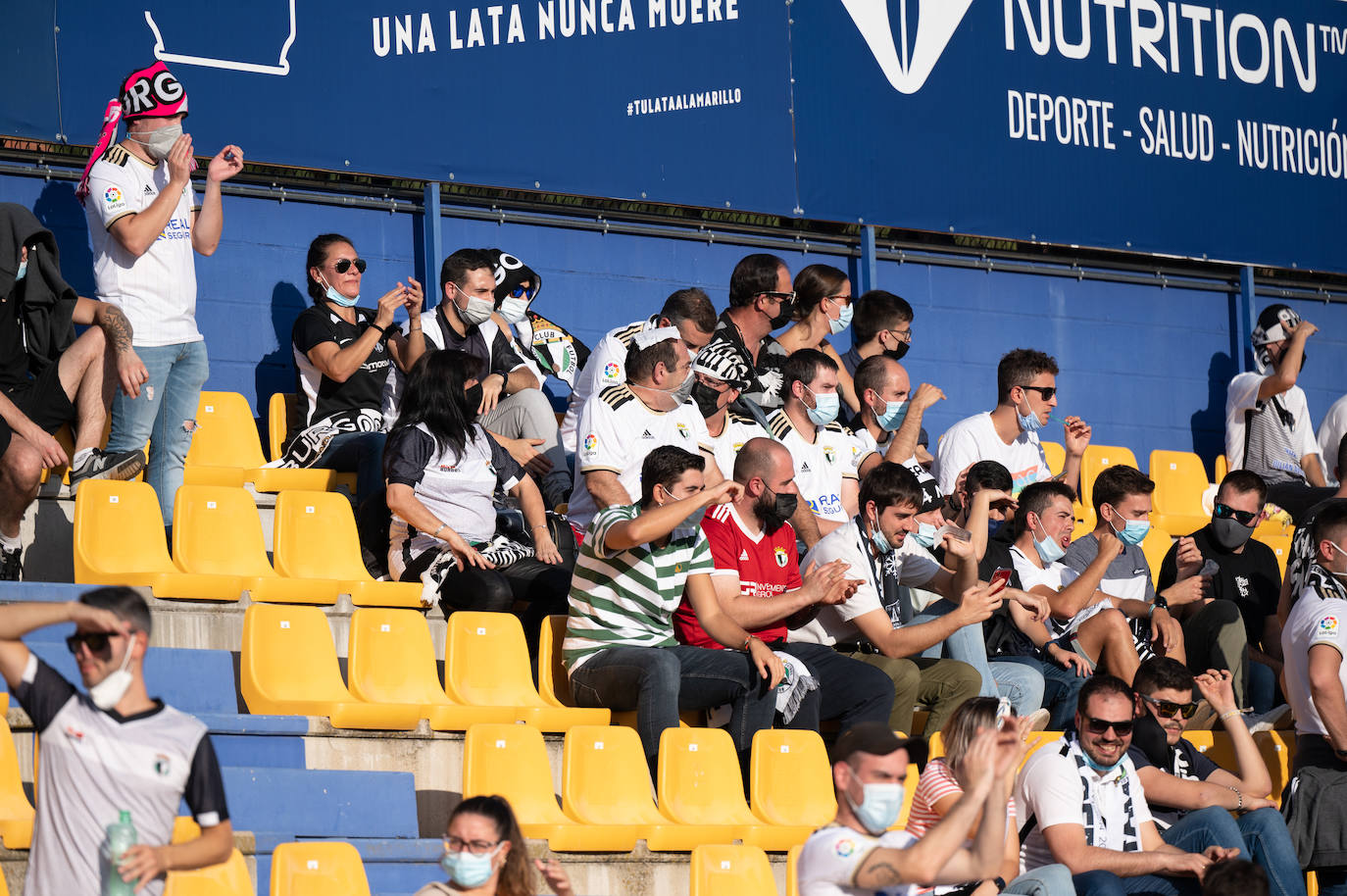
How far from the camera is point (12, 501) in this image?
6316 millimetres

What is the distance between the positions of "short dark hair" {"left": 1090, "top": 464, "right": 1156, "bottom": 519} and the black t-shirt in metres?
0.58

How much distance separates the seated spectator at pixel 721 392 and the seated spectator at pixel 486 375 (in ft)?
2.53

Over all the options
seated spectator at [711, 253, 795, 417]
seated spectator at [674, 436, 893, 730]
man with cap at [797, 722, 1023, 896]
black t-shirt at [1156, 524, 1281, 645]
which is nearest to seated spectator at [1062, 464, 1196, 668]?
black t-shirt at [1156, 524, 1281, 645]

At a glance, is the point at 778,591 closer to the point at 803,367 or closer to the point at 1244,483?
the point at 803,367

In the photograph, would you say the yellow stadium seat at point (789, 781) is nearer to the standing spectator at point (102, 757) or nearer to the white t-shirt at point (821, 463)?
the white t-shirt at point (821, 463)

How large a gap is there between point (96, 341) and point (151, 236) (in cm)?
47

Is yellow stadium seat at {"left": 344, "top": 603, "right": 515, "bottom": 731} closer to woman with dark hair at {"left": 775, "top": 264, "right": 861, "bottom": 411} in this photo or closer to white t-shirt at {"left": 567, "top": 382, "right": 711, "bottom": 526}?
white t-shirt at {"left": 567, "top": 382, "right": 711, "bottom": 526}

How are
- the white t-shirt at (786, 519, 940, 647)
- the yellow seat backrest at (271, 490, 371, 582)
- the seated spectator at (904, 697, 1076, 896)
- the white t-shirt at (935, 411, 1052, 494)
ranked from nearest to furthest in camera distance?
the seated spectator at (904, 697, 1076, 896)
the yellow seat backrest at (271, 490, 371, 582)
the white t-shirt at (786, 519, 940, 647)
the white t-shirt at (935, 411, 1052, 494)

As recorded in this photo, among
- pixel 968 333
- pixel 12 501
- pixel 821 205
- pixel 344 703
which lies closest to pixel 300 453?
pixel 12 501

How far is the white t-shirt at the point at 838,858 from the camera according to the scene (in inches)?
163

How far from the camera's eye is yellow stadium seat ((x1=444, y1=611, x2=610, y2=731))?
6.32 metres

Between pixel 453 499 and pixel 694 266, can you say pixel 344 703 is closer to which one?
pixel 453 499

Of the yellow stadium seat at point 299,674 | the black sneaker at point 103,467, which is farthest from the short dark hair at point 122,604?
the black sneaker at point 103,467

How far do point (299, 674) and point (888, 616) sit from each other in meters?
2.37
